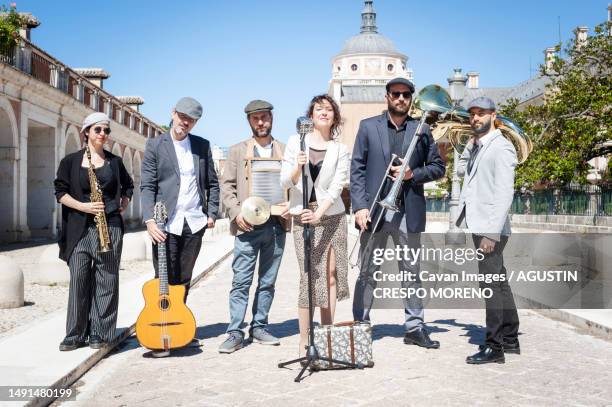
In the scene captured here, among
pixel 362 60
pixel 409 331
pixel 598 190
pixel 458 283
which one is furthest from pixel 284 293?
pixel 362 60

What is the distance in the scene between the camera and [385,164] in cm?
612

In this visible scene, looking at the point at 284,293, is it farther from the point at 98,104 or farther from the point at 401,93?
the point at 98,104

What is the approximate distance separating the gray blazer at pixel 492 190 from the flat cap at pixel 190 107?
2449 millimetres

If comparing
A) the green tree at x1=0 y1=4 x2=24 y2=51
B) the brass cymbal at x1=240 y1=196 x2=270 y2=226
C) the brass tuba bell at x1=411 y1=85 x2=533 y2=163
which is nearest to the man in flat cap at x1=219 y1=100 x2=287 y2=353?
the brass cymbal at x1=240 y1=196 x2=270 y2=226

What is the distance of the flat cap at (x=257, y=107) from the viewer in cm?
616

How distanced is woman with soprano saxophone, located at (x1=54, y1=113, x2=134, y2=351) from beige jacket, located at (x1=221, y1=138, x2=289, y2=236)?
973mm

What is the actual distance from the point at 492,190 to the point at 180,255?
2.77 m

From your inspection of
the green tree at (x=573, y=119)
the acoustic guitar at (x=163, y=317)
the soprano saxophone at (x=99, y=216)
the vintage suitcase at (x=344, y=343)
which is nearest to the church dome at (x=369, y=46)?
the green tree at (x=573, y=119)

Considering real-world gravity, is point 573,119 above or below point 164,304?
above

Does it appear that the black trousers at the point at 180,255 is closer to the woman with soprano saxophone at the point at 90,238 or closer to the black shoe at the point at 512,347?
the woman with soprano saxophone at the point at 90,238

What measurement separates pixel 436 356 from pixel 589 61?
25.7 metres

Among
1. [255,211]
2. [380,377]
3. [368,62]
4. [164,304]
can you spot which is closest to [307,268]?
[255,211]

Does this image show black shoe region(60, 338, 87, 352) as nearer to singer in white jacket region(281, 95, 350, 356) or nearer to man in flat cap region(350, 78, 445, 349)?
singer in white jacket region(281, 95, 350, 356)

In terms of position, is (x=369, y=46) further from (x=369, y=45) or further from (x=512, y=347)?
(x=512, y=347)
